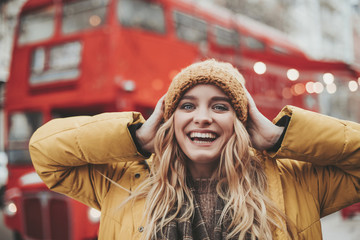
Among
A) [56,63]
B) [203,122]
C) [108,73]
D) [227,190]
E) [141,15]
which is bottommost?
[227,190]

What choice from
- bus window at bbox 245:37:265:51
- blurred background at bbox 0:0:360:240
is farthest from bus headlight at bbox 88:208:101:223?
bus window at bbox 245:37:265:51

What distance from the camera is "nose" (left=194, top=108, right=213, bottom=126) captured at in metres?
1.64

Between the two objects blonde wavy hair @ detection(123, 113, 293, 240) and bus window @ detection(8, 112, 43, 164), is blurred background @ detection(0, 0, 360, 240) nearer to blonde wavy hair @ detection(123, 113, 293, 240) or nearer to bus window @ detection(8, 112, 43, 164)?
bus window @ detection(8, 112, 43, 164)

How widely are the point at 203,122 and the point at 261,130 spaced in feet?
1.04

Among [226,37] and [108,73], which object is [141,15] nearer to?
[108,73]

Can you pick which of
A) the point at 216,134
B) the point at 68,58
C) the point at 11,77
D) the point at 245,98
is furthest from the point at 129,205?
the point at 11,77

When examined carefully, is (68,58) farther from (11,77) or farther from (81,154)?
(81,154)

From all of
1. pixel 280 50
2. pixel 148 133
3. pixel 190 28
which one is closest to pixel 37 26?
pixel 190 28

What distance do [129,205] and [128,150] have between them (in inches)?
11.1

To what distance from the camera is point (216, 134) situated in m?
1.68

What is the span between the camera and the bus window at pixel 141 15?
13.8 ft

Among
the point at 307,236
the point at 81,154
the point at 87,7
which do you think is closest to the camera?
the point at 307,236

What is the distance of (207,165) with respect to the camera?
178 cm

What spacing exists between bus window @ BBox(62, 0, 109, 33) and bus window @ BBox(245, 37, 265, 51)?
2.83m
